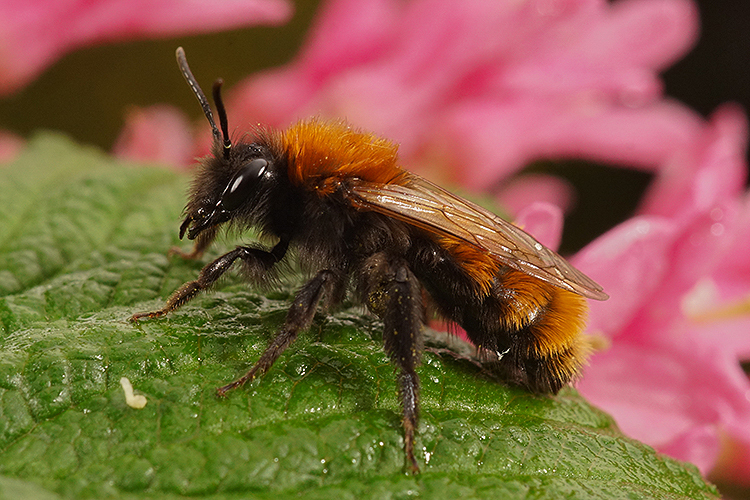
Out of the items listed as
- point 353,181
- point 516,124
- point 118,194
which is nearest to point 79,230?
point 118,194

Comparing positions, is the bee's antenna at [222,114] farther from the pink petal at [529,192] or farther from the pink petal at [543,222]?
the pink petal at [529,192]

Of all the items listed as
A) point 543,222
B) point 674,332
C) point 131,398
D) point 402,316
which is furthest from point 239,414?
point 674,332

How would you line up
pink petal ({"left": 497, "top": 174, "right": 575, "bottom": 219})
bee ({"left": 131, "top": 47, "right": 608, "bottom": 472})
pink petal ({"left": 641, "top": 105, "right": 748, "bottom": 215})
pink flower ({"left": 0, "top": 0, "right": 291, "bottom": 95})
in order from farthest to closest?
pink petal ({"left": 497, "top": 174, "right": 575, "bottom": 219})
pink flower ({"left": 0, "top": 0, "right": 291, "bottom": 95})
pink petal ({"left": 641, "top": 105, "right": 748, "bottom": 215})
bee ({"left": 131, "top": 47, "right": 608, "bottom": 472})

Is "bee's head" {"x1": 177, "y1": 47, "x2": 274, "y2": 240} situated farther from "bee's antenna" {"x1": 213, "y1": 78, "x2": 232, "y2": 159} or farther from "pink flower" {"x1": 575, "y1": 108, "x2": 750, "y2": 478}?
"pink flower" {"x1": 575, "y1": 108, "x2": 750, "y2": 478}

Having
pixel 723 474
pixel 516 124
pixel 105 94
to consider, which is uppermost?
pixel 516 124

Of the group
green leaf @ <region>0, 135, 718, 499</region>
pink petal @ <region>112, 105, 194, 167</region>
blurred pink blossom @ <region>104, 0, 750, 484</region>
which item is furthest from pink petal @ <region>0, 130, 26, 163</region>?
green leaf @ <region>0, 135, 718, 499</region>

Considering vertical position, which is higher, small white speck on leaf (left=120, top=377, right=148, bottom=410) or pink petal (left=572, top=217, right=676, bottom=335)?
pink petal (left=572, top=217, right=676, bottom=335)

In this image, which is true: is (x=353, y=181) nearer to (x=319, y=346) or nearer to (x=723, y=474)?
(x=319, y=346)
